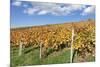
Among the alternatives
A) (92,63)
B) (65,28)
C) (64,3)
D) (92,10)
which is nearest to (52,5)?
(64,3)

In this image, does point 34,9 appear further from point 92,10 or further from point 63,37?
point 92,10

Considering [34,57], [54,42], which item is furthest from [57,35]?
[34,57]

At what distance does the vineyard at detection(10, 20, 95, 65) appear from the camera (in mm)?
1837

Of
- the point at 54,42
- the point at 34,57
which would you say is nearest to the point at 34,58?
the point at 34,57

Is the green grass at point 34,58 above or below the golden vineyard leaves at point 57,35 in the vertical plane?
below

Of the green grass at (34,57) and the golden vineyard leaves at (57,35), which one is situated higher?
the golden vineyard leaves at (57,35)

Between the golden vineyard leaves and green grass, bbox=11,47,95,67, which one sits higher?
the golden vineyard leaves

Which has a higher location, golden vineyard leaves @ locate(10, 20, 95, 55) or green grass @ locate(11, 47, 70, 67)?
golden vineyard leaves @ locate(10, 20, 95, 55)

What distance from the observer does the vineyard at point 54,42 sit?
6.03 feet

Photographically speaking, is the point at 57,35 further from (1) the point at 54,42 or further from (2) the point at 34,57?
(2) the point at 34,57

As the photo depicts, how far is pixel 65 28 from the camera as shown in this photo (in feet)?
6.43

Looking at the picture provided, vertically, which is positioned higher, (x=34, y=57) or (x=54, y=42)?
(x=54, y=42)

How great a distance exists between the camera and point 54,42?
1.93 metres
